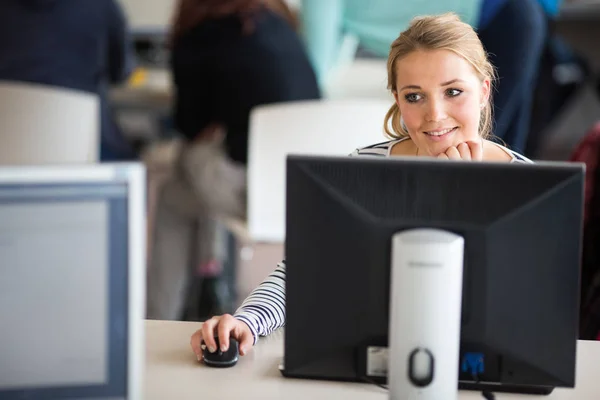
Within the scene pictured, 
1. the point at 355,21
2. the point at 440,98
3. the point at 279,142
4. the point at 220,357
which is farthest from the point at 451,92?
the point at 279,142

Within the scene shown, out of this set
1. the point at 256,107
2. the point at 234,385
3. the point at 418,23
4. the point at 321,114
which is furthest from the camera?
the point at 256,107

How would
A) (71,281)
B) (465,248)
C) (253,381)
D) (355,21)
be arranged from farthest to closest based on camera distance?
(355,21), (253,381), (465,248), (71,281)

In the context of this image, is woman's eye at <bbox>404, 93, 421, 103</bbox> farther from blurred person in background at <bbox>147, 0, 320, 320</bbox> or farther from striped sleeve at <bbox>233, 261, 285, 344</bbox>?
blurred person in background at <bbox>147, 0, 320, 320</bbox>

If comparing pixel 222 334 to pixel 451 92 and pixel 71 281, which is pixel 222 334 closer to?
pixel 71 281

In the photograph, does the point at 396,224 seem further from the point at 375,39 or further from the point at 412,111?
the point at 375,39

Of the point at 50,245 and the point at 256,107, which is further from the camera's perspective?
the point at 256,107

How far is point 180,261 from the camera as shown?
3498mm

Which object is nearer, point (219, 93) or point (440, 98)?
point (440, 98)

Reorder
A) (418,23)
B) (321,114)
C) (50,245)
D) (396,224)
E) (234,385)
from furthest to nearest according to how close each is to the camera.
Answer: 1. (321,114)
2. (418,23)
3. (234,385)
4. (396,224)
5. (50,245)

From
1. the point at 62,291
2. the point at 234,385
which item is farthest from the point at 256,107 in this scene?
the point at 62,291

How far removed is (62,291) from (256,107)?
2.15 meters

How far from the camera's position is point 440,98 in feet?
4.59

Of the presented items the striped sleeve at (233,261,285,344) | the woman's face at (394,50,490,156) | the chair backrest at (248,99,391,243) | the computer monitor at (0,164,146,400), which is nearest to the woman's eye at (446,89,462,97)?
the woman's face at (394,50,490,156)

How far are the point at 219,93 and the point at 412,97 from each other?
1745mm
